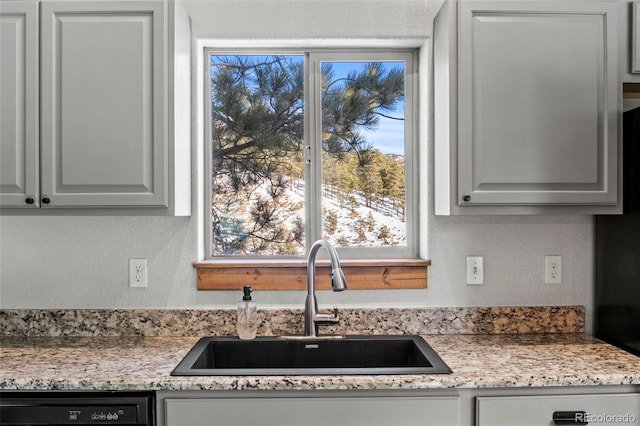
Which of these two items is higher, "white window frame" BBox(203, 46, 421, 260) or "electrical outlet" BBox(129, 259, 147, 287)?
"white window frame" BBox(203, 46, 421, 260)

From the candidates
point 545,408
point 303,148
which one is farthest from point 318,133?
point 545,408

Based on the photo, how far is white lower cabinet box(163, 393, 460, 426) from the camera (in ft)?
5.02

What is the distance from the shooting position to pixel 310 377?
5.08 ft

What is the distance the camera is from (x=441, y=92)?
1.98 metres

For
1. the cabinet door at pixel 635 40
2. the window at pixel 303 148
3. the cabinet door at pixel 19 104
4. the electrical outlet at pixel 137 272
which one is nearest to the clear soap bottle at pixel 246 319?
the window at pixel 303 148

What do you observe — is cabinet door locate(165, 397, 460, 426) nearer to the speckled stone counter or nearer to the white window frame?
the speckled stone counter

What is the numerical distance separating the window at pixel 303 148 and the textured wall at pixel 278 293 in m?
0.14

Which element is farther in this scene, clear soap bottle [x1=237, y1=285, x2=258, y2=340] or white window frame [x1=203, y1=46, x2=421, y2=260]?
white window frame [x1=203, y1=46, x2=421, y2=260]

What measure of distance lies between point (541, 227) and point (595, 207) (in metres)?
0.32

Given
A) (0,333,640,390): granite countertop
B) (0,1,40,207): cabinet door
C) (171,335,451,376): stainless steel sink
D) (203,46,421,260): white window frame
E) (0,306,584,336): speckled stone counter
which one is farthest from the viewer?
(203,46,421,260): white window frame

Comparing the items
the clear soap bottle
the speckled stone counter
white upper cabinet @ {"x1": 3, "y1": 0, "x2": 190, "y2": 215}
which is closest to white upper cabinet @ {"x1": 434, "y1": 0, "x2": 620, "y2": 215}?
the speckled stone counter

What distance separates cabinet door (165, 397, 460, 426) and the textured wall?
0.64 m
